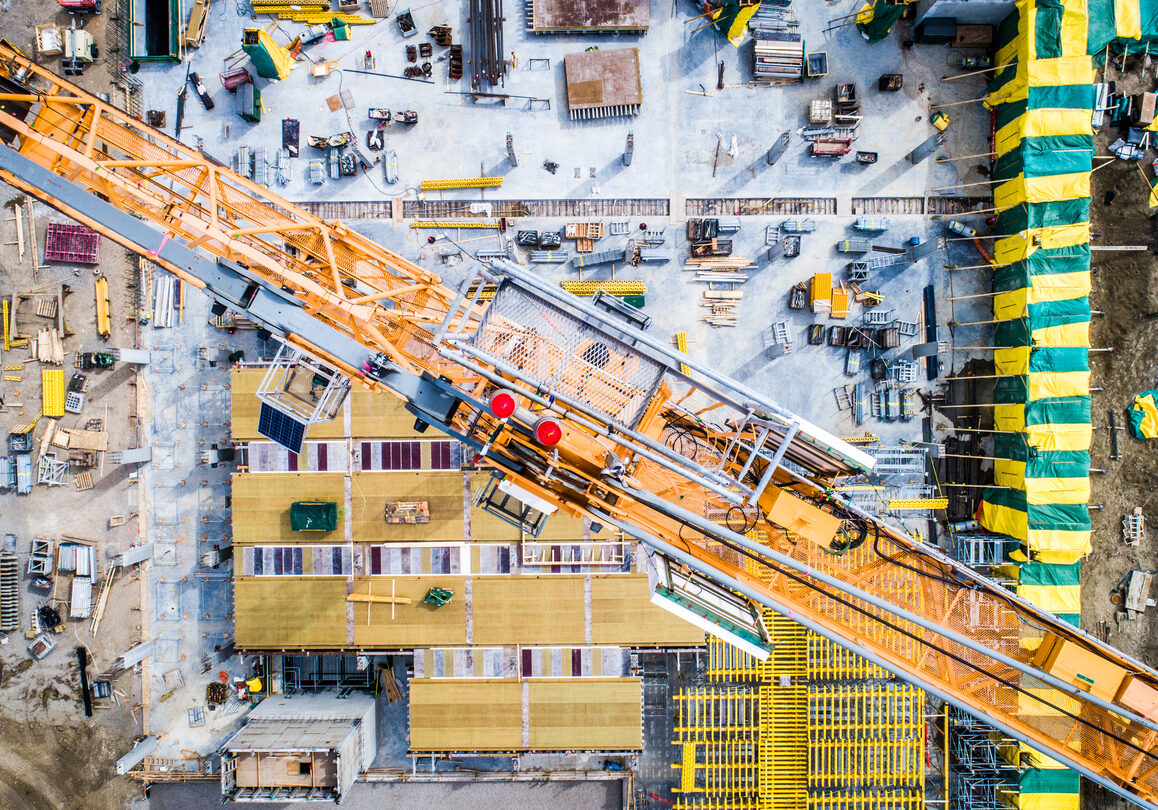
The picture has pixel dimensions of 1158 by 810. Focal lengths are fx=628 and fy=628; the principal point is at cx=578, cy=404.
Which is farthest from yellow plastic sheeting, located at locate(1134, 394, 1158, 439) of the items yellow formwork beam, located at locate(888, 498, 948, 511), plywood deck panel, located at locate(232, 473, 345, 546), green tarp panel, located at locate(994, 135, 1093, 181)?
plywood deck panel, located at locate(232, 473, 345, 546)

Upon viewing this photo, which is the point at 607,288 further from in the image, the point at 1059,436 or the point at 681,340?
the point at 1059,436

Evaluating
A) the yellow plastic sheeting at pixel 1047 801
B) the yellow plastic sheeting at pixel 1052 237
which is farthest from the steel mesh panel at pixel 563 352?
the yellow plastic sheeting at pixel 1047 801

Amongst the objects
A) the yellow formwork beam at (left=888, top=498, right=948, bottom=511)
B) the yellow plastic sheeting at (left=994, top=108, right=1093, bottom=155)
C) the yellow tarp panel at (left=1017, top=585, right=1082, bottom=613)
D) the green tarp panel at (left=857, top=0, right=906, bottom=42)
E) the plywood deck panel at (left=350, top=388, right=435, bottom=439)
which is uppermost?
the green tarp panel at (left=857, top=0, right=906, bottom=42)

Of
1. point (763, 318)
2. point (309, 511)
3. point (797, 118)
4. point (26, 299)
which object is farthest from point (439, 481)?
point (797, 118)

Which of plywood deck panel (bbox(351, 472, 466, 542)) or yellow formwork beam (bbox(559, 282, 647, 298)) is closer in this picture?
plywood deck panel (bbox(351, 472, 466, 542))

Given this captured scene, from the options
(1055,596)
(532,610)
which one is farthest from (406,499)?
(1055,596)

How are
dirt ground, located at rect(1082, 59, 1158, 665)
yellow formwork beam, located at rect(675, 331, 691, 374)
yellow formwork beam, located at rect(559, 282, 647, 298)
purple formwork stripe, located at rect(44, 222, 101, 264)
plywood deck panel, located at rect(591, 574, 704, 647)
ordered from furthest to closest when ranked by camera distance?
1. yellow formwork beam, located at rect(675, 331, 691, 374)
2. dirt ground, located at rect(1082, 59, 1158, 665)
3. yellow formwork beam, located at rect(559, 282, 647, 298)
4. purple formwork stripe, located at rect(44, 222, 101, 264)
5. plywood deck panel, located at rect(591, 574, 704, 647)

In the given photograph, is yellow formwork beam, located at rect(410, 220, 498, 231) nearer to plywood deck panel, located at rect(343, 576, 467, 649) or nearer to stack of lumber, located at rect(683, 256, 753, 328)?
stack of lumber, located at rect(683, 256, 753, 328)
